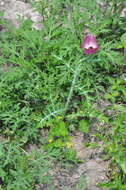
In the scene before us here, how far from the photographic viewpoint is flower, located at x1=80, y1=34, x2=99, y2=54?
10.5 feet

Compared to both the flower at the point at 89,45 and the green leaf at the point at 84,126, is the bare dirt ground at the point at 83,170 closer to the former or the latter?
the green leaf at the point at 84,126

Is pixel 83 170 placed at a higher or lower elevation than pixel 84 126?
lower

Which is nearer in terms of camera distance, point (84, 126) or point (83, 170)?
point (83, 170)

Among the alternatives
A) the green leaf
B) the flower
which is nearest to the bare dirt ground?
the green leaf

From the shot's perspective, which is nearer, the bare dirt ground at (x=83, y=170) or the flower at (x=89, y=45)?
the bare dirt ground at (x=83, y=170)

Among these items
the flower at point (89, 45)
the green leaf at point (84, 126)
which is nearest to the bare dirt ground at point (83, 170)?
the green leaf at point (84, 126)

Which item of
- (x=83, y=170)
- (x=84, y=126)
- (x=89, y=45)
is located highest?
(x=89, y=45)

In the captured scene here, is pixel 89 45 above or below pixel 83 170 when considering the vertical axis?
above

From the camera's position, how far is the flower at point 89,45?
3.19m

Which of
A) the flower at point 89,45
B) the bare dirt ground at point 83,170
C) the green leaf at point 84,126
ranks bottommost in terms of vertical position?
the bare dirt ground at point 83,170

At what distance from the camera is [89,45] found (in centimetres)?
319

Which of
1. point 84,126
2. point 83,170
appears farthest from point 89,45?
point 83,170

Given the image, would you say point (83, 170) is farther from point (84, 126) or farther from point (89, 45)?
point (89, 45)

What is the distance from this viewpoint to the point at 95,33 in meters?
3.38
